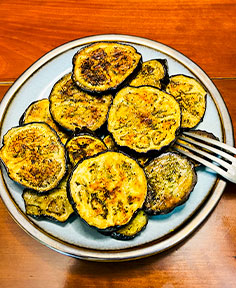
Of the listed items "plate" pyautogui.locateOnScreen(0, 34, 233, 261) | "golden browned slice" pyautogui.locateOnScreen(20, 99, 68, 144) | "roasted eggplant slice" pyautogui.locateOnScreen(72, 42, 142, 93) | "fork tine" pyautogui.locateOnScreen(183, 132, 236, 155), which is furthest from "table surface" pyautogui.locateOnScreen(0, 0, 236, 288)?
"roasted eggplant slice" pyautogui.locateOnScreen(72, 42, 142, 93)

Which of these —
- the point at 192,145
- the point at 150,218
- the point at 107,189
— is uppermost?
the point at 192,145

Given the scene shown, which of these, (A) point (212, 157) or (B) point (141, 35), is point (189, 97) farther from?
(B) point (141, 35)

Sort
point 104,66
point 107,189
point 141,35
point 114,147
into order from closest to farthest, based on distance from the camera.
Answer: point 107,189 < point 114,147 < point 104,66 < point 141,35

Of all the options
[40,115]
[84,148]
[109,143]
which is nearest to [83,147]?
[84,148]

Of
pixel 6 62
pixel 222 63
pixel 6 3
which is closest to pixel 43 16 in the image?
pixel 6 3

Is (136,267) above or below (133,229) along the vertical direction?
below

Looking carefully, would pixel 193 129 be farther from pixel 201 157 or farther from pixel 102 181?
pixel 102 181

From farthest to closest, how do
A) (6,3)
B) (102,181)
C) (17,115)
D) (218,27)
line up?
(6,3), (218,27), (17,115), (102,181)
